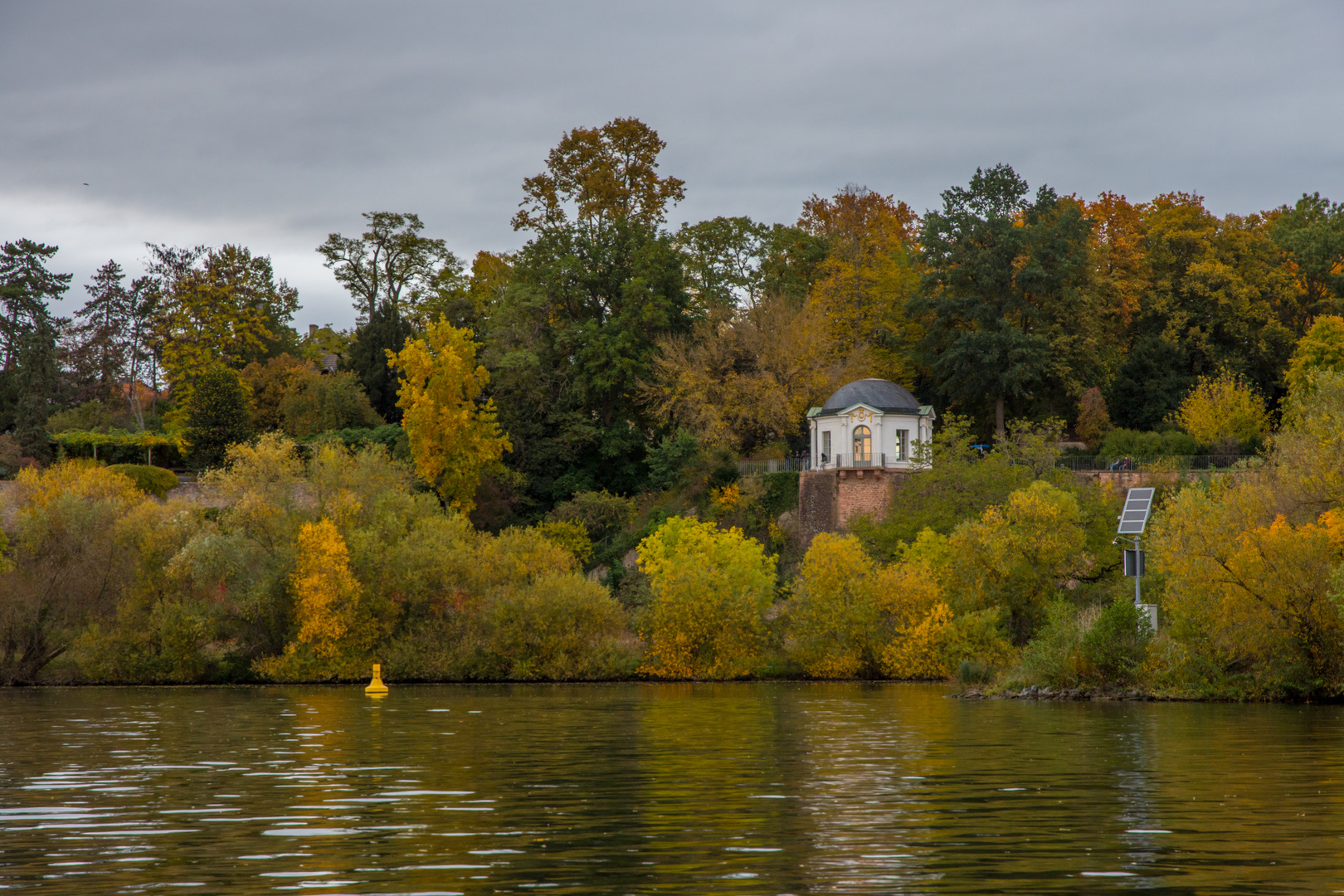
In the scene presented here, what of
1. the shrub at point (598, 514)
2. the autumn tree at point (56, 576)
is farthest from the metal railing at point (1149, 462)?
the autumn tree at point (56, 576)

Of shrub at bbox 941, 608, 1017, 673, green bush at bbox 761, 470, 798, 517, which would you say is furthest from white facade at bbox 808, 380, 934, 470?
shrub at bbox 941, 608, 1017, 673

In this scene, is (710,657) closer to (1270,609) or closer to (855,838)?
(1270,609)

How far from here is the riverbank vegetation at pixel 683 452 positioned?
1842 inches

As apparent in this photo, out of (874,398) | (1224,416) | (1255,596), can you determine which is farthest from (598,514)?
(1255,596)

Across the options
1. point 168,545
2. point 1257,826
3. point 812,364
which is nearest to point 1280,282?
point 812,364

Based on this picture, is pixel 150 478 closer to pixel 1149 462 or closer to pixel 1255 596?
pixel 1149 462

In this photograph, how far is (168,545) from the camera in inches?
1993

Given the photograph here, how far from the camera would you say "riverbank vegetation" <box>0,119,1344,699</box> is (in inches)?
1842

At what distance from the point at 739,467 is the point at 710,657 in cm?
1780

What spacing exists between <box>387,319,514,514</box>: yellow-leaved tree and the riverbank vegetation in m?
0.21

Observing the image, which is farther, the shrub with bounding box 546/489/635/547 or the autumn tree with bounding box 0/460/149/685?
the shrub with bounding box 546/489/635/547

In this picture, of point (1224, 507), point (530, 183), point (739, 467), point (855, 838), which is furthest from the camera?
point (530, 183)

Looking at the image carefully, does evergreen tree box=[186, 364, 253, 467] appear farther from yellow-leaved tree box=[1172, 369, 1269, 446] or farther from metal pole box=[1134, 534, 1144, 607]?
metal pole box=[1134, 534, 1144, 607]

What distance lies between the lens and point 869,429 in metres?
65.2
